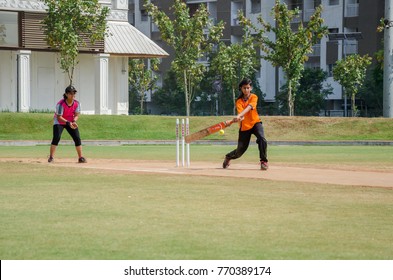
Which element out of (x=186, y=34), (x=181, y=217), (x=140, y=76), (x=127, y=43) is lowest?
(x=181, y=217)

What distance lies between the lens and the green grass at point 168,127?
51469 millimetres

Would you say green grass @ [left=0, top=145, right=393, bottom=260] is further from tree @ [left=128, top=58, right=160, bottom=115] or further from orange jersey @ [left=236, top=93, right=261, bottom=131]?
tree @ [left=128, top=58, right=160, bottom=115]

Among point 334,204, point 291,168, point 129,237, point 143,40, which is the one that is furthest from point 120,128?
point 129,237

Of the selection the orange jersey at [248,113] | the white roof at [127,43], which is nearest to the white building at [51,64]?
the white roof at [127,43]

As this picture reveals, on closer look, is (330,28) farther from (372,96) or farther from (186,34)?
(186,34)

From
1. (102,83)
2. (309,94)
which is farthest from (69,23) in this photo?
(309,94)

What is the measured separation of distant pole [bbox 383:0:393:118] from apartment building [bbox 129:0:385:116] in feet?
70.7

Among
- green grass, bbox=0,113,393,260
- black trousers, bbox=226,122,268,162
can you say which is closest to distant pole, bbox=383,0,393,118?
black trousers, bbox=226,122,268,162

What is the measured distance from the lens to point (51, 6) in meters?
59.6

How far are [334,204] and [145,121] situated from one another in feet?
127

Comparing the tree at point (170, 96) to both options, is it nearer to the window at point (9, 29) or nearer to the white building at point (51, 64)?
the white building at point (51, 64)

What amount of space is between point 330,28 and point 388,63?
31.6m

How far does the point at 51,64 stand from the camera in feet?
213

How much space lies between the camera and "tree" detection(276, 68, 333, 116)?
266 feet
